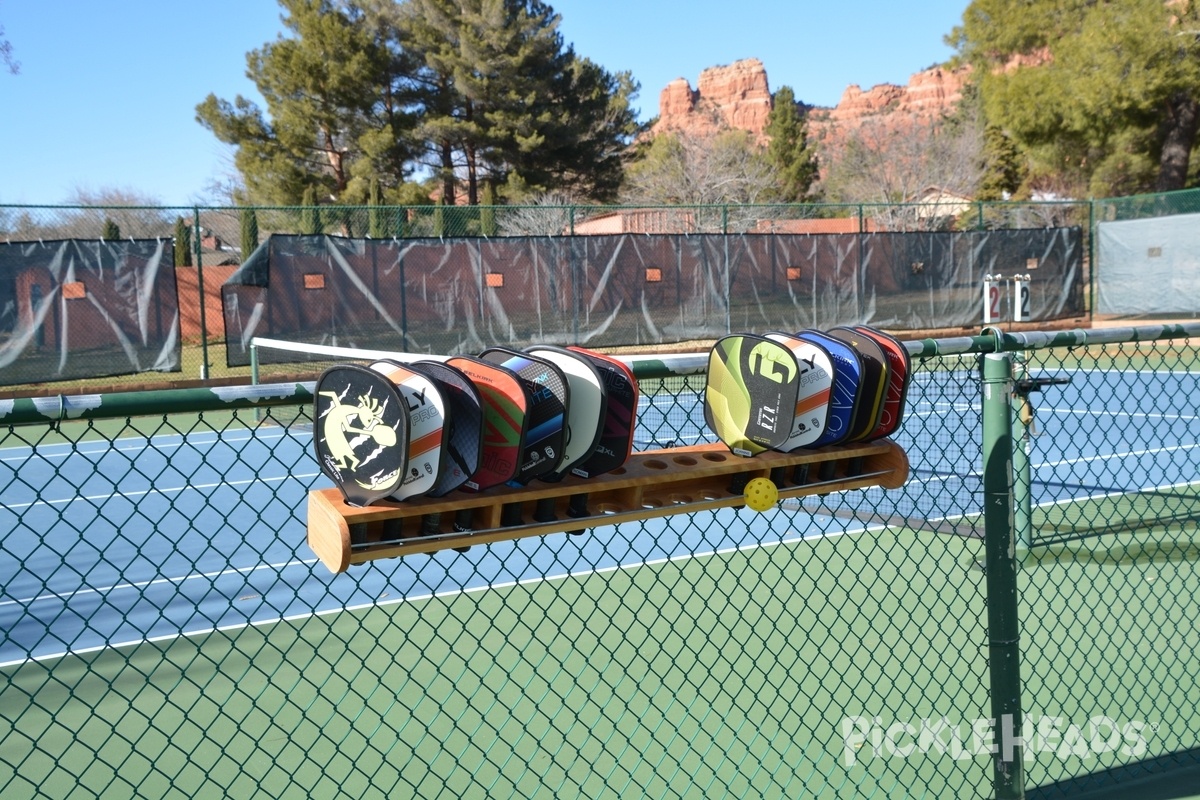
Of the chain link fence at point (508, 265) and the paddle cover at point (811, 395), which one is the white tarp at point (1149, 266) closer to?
the chain link fence at point (508, 265)

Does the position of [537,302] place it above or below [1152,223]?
below

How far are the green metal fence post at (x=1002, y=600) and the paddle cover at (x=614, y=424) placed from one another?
115cm

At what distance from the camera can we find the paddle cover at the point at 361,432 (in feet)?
7.19

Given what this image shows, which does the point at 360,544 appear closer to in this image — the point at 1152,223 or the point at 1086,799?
the point at 1086,799

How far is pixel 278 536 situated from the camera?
3.44 m

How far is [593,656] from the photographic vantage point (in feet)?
16.0

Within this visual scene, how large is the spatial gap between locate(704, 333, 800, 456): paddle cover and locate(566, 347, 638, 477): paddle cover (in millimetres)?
335

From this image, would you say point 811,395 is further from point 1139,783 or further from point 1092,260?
point 1092,260

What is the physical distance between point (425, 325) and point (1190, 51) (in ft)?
68.0

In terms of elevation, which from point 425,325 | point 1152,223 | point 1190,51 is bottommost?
point 425,325

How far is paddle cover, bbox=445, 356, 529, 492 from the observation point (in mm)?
2344

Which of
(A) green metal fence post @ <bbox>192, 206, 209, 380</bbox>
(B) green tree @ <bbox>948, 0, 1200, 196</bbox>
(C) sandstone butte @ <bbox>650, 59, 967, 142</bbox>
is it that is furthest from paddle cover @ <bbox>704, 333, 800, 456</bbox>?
(C) sandstone butte @ <bbox>650, 59, 967, 142</bbox>

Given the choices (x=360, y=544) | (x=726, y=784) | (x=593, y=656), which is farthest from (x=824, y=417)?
(x=593, y=656)

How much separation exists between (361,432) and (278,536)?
136 centimetres
